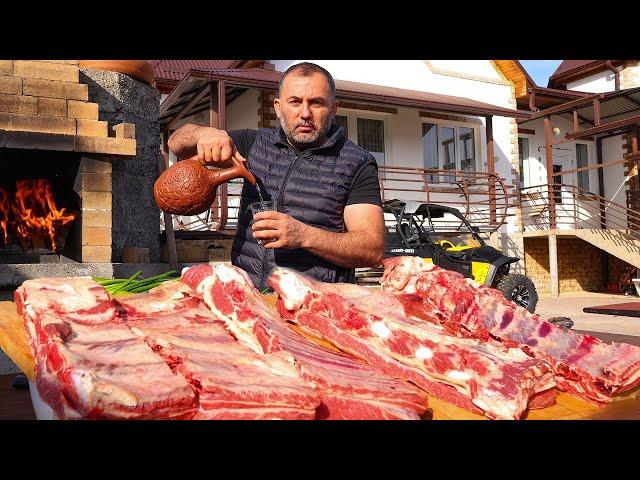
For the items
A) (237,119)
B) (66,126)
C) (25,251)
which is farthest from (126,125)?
(237,119)

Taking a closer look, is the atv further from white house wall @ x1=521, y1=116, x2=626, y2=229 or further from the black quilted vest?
white house wall @ x1=521, y1=116, x2=626, y2=229

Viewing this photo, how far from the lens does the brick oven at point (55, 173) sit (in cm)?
640

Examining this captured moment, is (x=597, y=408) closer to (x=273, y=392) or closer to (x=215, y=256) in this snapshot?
(x=273, y=392)

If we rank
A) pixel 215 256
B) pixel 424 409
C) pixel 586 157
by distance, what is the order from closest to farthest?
pixel 424 409
pixel 215 256
pixel 586 157

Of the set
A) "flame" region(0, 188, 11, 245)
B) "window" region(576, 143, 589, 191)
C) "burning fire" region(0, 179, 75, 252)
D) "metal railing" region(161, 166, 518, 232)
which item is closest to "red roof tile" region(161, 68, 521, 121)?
"metal railing" region(161, 166, 518, 232)

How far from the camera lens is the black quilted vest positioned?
3.17m

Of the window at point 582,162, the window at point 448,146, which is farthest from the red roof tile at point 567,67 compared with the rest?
the window at point 448,146

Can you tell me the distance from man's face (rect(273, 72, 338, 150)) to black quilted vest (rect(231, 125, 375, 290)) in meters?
0.08

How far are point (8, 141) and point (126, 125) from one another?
55.8 inches

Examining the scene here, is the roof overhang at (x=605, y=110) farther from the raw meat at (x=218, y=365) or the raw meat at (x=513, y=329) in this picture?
the raw meat at (x=218, y=365)

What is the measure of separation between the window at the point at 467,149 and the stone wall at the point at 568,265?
3.16 meters

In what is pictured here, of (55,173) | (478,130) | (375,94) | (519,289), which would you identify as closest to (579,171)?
(478,130)

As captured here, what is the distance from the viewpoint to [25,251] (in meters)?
6.85

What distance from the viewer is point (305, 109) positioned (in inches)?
121
